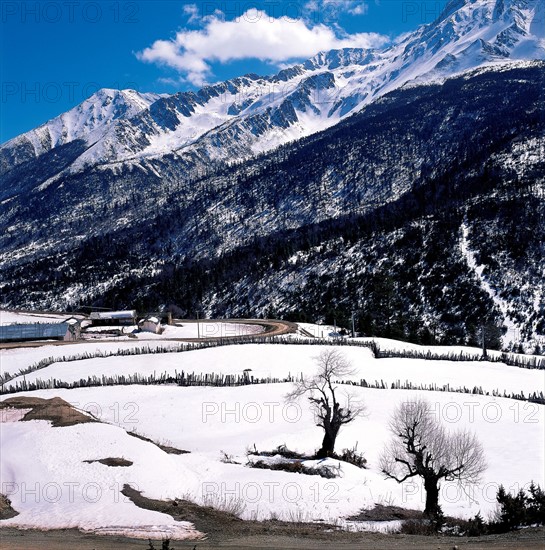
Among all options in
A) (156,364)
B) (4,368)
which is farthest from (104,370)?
(4,368)

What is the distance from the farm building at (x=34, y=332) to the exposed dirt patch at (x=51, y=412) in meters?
51.7

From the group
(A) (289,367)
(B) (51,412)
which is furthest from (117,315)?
(B) (51,412)

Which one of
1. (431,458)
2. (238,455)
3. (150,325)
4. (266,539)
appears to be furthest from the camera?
(150,325)

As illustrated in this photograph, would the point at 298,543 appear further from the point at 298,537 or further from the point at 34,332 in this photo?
the point at 34,332

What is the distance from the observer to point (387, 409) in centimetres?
3694

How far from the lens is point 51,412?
3122 centimetres

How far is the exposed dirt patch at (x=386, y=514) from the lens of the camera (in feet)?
70.4

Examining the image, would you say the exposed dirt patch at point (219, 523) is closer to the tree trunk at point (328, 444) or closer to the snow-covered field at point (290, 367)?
the tree trunk at point (328, 444)

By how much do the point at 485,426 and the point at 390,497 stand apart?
513 inches

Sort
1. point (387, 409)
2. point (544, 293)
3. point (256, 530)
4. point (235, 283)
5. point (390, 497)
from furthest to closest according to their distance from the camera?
1. point (235, 283)
2. point (544, 293)
3. point (387, 409)
4. point (390, 497)
5. point (256, 530)

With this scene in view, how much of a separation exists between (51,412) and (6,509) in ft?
33.9

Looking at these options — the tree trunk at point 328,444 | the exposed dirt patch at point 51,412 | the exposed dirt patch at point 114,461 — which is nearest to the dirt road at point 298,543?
the exposed dirt patch at point 114,461

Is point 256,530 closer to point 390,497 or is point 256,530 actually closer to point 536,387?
point 390,497

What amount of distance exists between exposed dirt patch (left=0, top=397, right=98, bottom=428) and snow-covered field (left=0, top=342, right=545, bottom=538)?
88 cm
